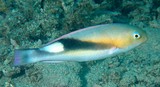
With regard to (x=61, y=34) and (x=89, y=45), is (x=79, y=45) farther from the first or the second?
(x=61, y=34)

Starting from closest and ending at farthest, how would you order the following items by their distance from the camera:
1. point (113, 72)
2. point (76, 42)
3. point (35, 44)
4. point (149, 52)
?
point (76, 42) → point (113, 72) → point (35, 44) → point (149, 52)

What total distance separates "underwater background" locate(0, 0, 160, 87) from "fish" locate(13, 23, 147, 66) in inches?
74.6

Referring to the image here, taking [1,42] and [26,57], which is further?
[1,42]

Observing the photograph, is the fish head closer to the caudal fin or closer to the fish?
the fish

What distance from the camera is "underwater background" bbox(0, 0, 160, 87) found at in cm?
413

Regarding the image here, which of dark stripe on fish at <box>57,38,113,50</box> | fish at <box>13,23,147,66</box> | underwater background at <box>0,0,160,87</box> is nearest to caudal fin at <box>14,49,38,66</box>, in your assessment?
fish at <box>13,23,147,66</box>

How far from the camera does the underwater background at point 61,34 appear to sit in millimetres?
4129

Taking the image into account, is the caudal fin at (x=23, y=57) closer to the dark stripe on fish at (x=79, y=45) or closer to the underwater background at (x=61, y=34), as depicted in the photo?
the dark stripe on fish at (x=79, y=45)

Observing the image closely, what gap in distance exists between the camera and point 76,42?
83.3 inches

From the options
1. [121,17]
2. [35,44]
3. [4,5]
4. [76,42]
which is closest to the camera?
[76,42]

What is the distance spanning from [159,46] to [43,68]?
2.45 metres

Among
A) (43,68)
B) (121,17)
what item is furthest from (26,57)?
(121,17)

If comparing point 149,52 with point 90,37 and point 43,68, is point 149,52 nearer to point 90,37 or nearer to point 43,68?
point 43,68

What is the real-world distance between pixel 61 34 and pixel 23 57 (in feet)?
9.29
